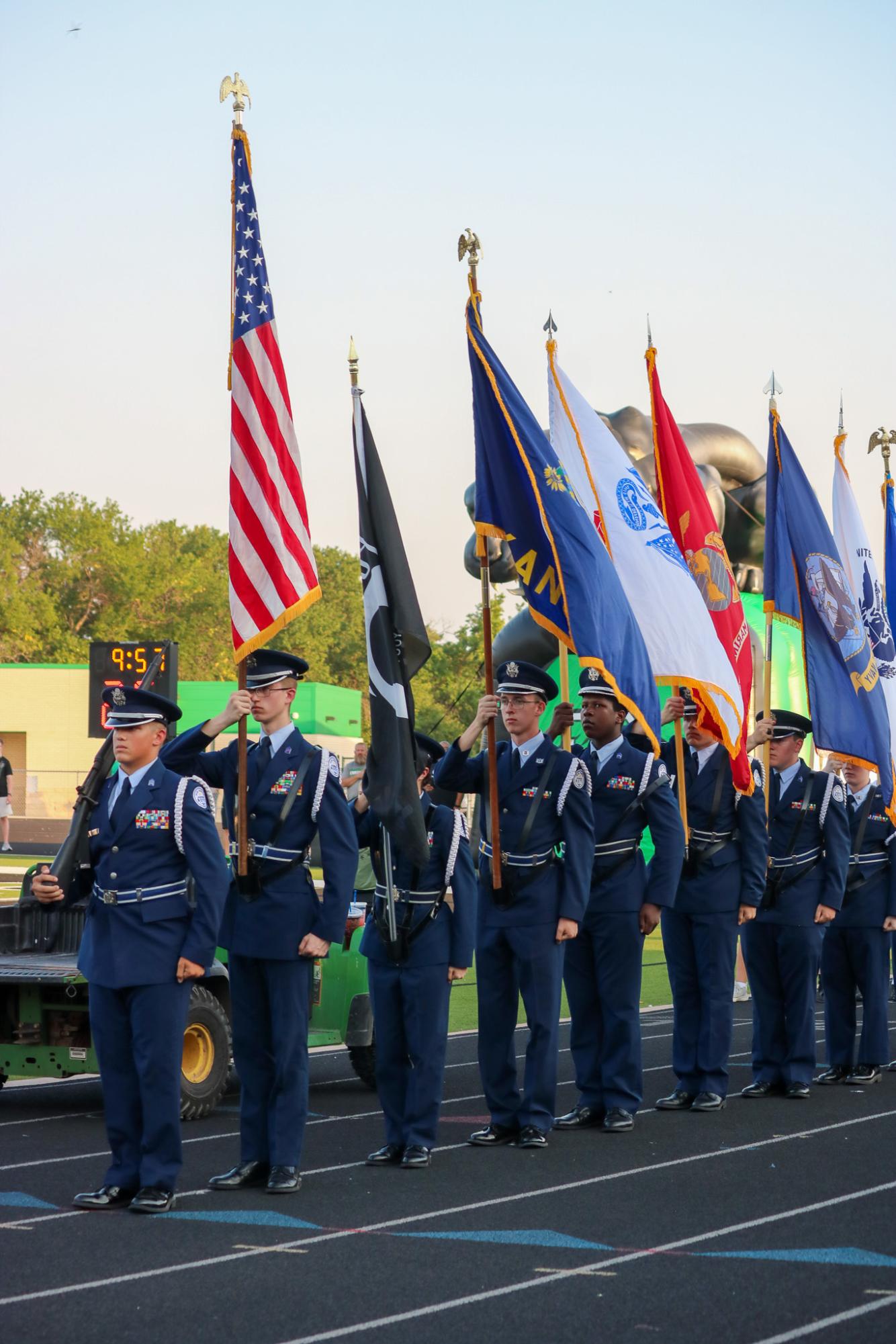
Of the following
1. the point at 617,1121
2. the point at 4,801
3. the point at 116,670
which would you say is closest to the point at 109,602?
the point at 4,801

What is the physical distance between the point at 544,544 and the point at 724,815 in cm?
195

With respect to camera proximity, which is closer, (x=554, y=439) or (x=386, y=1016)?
(x=386, y=1016)

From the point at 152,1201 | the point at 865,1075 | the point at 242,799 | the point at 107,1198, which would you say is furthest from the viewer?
the point at 865,1075

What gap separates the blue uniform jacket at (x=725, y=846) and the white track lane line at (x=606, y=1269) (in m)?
2.68

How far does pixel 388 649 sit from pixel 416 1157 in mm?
2085

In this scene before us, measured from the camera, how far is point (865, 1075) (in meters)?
10.1

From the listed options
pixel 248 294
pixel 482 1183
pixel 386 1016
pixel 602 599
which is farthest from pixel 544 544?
pixel 482 1183

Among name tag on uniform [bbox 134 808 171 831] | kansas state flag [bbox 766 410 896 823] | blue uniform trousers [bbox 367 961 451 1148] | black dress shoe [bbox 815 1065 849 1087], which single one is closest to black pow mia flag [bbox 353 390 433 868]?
blue uniform trousers [bbox 367 961 451 1148]

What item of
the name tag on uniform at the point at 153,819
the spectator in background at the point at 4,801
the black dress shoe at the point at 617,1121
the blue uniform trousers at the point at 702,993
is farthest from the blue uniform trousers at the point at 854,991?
the spectator in background at the point at 4,801

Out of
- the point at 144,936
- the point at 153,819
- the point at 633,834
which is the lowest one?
the point at 144,936

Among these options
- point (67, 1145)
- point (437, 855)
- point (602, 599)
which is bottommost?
point (67, 1145)

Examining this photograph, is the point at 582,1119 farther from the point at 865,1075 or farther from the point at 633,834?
the point at 865,1075

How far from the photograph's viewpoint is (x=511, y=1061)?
789 centimetres

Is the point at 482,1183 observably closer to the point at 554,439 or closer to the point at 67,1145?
the point at 67,1145
